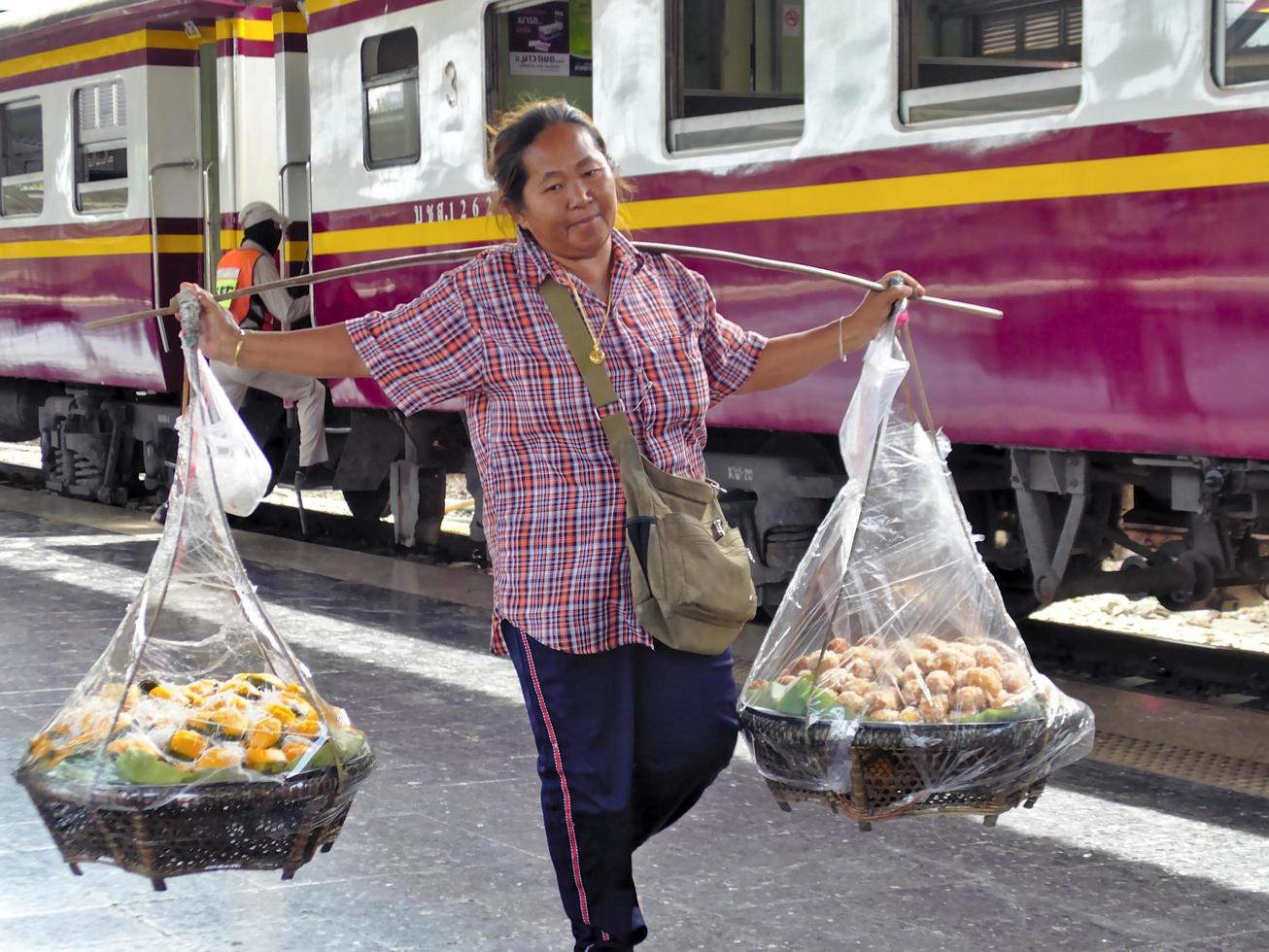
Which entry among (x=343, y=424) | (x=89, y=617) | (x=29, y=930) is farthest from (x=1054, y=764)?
(x=343, y=424)

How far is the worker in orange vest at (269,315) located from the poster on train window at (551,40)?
239 cm

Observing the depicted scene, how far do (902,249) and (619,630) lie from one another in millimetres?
3521

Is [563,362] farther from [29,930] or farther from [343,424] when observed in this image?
[343,424]

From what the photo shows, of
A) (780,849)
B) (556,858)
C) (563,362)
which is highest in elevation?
(563,362)

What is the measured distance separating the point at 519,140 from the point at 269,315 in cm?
778

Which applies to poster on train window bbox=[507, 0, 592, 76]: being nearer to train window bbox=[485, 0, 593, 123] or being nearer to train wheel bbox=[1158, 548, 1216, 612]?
train window bbox=[485, 0, 593, 123]

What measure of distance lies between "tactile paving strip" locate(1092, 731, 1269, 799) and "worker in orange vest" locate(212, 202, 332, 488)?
5.54 m

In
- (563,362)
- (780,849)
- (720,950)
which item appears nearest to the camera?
(563,362)

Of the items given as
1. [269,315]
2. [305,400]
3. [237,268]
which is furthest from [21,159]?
[305,400]

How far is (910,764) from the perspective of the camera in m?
3.46

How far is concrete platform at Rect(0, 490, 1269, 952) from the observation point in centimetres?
402

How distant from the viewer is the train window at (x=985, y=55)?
248 inches

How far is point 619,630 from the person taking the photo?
3.41m

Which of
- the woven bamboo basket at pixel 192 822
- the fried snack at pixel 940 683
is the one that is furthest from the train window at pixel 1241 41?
the woven bamboo basket at pixel 192 822
